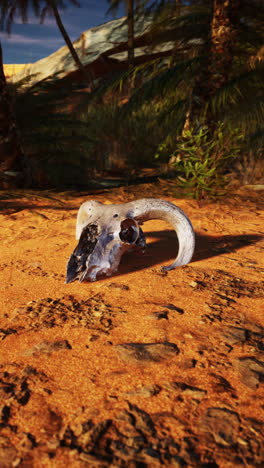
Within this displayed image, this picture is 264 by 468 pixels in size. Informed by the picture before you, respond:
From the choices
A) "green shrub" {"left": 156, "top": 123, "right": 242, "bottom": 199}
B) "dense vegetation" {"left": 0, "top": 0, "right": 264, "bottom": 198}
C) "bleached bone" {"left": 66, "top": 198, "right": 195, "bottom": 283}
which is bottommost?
"bleached bone" {"left": 66, "top": 198, "right": 195, "bottom": 283}

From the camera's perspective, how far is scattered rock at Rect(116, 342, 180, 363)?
158cm

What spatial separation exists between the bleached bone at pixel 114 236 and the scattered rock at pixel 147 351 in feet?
2.62

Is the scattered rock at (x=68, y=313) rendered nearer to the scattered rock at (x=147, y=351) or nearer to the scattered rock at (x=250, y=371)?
the scattered rock at (x=147, y=351)

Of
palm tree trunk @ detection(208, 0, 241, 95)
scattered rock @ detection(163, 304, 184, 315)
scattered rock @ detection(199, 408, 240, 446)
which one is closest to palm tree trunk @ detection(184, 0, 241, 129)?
palm tree trunk @ detection(208, 0, 241, 95)

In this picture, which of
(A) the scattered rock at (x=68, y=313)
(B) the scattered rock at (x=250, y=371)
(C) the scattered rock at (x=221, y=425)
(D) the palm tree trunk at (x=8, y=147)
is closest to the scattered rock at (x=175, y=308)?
(A) the scattered rock at (x=68, y=313)

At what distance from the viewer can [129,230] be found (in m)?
2.72

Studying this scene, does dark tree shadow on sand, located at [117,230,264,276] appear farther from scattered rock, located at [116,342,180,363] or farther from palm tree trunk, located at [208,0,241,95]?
palm tree trunk, located at [208,0,241,95]

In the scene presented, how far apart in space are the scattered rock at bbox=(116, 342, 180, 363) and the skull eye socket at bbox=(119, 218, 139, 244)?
110 cm

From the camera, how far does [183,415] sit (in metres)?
1.28

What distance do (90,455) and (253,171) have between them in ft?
19.5

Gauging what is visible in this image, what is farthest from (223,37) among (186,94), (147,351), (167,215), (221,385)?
(221,385)

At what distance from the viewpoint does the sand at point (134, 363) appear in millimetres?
1160

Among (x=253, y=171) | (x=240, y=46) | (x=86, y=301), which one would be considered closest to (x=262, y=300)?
(x=86, y=301)

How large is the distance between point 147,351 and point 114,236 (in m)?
1.14
